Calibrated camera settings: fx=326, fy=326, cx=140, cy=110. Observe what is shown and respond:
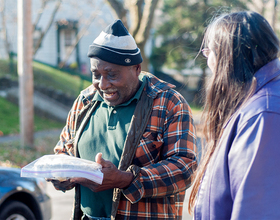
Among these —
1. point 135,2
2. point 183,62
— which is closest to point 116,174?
point 135,2

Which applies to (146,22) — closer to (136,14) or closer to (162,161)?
(136,14)

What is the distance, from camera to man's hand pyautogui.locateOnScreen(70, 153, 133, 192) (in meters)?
2.04

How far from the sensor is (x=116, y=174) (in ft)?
6.78

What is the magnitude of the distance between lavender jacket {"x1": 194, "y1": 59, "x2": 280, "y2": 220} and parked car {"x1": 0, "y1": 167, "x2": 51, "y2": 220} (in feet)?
10.3

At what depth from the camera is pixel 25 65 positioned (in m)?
8.62

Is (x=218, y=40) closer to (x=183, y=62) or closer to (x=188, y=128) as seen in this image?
(x=188, y=128)

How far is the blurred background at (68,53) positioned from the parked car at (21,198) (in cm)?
303

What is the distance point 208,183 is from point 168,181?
0.70 metres

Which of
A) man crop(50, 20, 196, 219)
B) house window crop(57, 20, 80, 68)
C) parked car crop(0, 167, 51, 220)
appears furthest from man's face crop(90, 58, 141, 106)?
house window crop(57, 20, 80, 68)

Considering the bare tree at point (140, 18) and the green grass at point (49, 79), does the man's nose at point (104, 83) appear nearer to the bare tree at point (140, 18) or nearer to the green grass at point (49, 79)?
the bare tree at point (140, 18)

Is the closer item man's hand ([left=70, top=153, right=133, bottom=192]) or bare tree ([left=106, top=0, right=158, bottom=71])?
man's hand ([left=70, top=153, right=133, bottom=192])

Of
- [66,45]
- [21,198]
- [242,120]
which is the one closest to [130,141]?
[242,120]

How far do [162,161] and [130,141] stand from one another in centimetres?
26

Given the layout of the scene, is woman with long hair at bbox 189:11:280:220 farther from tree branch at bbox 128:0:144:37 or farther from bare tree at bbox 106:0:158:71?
tree branch at bbox 128:0:144:37
